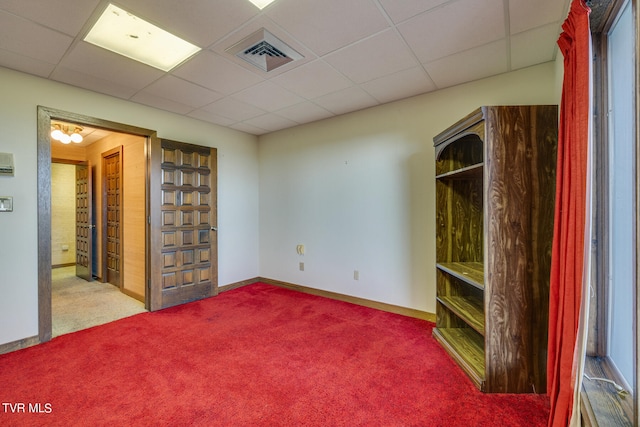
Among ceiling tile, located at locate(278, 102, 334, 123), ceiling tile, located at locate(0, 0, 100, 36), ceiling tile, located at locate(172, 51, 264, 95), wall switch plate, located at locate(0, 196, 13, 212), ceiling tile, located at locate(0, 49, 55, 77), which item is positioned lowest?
wall switch plate, located at locate(0, 196, 13, 212)

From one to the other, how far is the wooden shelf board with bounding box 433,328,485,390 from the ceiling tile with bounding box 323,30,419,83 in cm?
246

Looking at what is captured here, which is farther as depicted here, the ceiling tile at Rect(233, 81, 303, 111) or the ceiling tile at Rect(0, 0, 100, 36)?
the ceiling tile at Rect(233, 81, 303, 111)

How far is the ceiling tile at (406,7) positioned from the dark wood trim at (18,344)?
3969 mm

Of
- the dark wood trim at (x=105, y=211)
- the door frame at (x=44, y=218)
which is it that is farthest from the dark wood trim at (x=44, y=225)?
the dark wood trim at (x=105, y=211)

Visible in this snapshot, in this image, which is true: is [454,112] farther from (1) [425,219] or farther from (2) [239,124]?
(2) [239,124]

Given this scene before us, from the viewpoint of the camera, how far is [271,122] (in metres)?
4.16

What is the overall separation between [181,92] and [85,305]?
3.00 m

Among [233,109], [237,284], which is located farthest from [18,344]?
[233,109]

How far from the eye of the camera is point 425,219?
10.4 feet

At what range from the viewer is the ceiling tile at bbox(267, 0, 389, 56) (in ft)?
5.85

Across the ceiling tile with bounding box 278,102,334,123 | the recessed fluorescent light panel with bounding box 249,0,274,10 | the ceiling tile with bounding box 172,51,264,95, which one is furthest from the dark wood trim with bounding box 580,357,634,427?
the ceiling tile with bounding box 278,102,334,123

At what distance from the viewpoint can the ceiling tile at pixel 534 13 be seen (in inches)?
70.3

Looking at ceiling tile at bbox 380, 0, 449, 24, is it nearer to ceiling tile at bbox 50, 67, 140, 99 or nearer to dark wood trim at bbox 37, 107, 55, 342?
ceiling tile at bbox 50, 67, 140, 99

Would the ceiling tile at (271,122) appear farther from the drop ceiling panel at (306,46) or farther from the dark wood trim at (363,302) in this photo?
the dark wood trim at (363,302)
